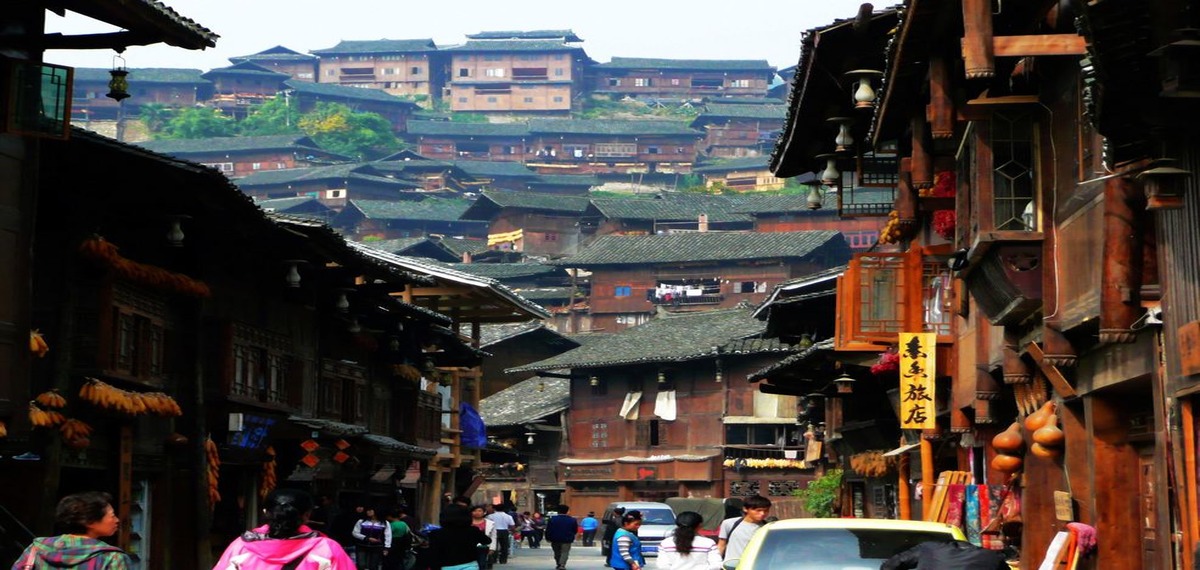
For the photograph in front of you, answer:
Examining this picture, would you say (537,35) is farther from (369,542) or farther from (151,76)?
(369,542)

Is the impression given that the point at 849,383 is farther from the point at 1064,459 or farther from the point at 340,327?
the point at 1064,459

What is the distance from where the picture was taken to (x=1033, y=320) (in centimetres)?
1809

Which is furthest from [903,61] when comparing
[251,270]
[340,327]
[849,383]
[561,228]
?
[561,228]

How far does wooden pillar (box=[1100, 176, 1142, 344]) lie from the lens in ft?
44.7

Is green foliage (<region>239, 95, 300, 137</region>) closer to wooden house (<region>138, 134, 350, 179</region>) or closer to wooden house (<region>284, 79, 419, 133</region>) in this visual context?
wooden house (<region>284, 79, 419, 133</region>)

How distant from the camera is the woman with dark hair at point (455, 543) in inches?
621

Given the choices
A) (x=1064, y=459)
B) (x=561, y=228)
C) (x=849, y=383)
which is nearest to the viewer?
(x=1064, y=459)

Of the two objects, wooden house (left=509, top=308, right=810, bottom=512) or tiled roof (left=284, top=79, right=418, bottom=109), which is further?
tiled roof (left=284, top=79, right=418, bottom=109)

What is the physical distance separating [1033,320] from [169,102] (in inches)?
4501

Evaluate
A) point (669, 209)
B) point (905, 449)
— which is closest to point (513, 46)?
A: point (669, 209)

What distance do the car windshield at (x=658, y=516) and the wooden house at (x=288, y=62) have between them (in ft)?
322

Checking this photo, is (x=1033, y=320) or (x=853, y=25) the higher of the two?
(x=853, y=25)

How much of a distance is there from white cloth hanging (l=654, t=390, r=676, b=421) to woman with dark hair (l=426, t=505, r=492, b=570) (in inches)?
1768

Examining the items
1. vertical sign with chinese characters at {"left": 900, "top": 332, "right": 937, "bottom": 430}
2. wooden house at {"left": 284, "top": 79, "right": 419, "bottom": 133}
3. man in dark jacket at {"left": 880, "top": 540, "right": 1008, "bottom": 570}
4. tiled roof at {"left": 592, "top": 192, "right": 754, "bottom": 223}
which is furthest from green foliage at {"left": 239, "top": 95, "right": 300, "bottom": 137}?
man in dark jacket at {"left": 880, "top": 540, "right": 1008, "bottom": 570}
